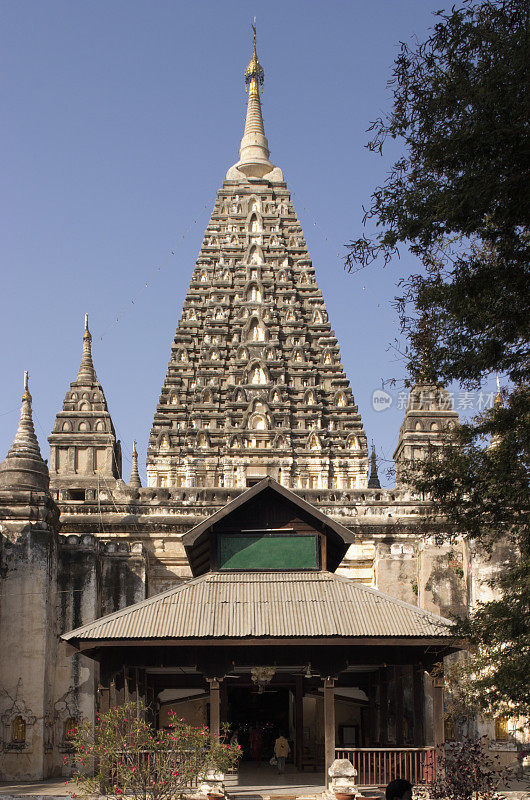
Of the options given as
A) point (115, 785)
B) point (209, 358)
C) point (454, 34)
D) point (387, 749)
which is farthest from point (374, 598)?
point (209, 358)

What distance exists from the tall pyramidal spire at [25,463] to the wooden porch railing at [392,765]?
12852 mm

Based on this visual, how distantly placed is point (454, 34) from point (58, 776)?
70.7 feet

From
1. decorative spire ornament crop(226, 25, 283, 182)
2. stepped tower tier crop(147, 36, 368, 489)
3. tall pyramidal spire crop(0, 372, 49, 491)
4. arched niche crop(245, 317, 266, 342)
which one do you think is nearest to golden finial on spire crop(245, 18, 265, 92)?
decorative spire ornament crop(226, 25, 283, 182)

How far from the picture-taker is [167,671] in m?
25.4

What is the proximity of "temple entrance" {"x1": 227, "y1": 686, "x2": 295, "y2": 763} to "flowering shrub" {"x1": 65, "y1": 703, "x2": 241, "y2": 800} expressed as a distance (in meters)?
8.10

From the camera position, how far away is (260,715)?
27.6 metres

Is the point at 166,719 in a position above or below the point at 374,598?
below

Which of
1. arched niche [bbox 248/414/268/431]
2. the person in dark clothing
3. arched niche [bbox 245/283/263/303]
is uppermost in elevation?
arched niche [bbox 245/283/263/303]

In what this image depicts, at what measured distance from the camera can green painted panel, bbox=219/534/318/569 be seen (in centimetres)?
2353

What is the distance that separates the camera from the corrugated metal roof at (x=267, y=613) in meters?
21.1

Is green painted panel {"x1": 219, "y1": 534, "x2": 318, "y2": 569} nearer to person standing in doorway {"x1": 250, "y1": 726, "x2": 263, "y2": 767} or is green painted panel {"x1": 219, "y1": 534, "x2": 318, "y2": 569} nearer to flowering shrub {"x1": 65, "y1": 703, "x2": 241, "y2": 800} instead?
flowering shrub {"x1": 65, "y1": 703, "x2": 241, "y2": 800}

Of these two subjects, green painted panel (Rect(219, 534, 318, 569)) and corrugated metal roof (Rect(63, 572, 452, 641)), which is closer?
corrugated metal roof (Rect(63, 572, 452, 641))

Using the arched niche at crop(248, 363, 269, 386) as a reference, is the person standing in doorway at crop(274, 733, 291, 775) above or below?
below

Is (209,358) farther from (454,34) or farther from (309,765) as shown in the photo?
(454,34)
